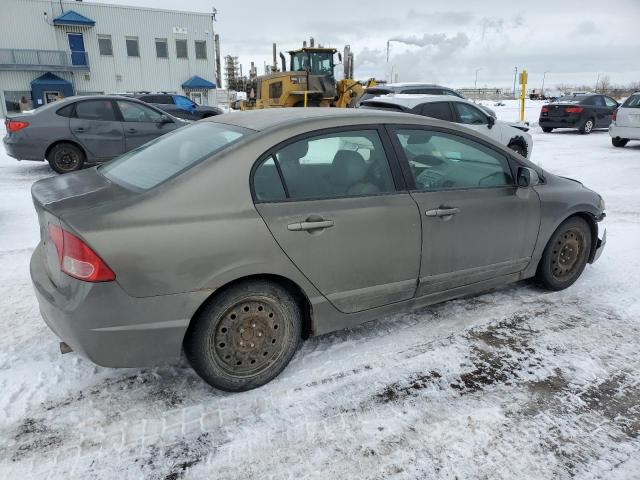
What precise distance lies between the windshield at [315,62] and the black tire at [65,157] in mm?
11899

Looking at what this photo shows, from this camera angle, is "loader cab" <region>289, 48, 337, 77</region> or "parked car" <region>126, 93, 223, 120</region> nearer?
"parked car" <region>126, 93, 223, 120</region>

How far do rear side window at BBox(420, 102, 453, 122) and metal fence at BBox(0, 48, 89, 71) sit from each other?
102ft

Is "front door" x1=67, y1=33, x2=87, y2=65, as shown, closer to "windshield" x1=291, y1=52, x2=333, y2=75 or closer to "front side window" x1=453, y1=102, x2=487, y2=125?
"windshield" x1=291, y1=52, x2=333, y2=75

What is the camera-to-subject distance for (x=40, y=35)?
3172 cm

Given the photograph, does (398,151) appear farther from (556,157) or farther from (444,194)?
(556,157)

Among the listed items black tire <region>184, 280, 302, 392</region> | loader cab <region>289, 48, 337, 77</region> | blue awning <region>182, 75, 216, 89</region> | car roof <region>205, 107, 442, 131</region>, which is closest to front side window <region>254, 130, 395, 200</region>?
car roof <region>205, 107, 442, 131</region>

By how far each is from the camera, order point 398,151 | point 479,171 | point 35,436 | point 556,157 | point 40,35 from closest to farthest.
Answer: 1. point 35,436
2. point 398,151
3. point 479,171
4. point 556,157
5. point 40,35

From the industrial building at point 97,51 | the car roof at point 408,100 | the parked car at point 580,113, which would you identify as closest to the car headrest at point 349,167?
the car roof at point 408,100

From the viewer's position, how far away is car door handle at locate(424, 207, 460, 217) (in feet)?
10.2

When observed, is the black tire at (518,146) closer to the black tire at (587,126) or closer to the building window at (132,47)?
the black tire at (587,126)

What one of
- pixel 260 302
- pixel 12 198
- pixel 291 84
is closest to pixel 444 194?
pixel 260 302

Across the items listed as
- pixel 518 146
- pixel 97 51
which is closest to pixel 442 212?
pixel 518 146

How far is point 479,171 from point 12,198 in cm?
677

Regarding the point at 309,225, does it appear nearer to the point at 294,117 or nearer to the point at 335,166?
the point at 335,166
